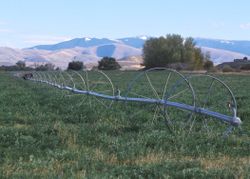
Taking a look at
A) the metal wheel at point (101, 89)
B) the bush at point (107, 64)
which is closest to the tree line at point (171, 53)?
the bush at point (107, 64)

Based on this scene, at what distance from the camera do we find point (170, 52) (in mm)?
126688

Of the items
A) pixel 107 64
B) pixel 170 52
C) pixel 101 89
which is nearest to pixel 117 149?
pixel 101 89

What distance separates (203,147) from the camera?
9.45m

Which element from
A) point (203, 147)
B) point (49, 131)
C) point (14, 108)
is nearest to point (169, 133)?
point (203, 147)

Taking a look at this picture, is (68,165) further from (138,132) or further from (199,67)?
(199,67)

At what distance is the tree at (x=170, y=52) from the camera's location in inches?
4968

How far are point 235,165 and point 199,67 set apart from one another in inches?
4551

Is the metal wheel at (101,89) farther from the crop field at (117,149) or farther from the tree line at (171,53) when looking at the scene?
the tree line at (171,53)

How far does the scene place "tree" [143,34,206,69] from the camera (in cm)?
12619

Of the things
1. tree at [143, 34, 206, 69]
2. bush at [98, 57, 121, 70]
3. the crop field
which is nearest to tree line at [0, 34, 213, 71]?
tree at [143, 34, 206, 69]

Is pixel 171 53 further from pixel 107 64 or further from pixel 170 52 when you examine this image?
pixel 107 64

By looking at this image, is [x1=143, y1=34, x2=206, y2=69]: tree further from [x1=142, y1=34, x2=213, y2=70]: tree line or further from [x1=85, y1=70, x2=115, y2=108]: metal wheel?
[x1=85, y1=70, x2=115, y2=108]: metal wheel

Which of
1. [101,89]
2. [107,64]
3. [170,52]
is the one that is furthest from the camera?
[107,64]

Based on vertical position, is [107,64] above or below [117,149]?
below
